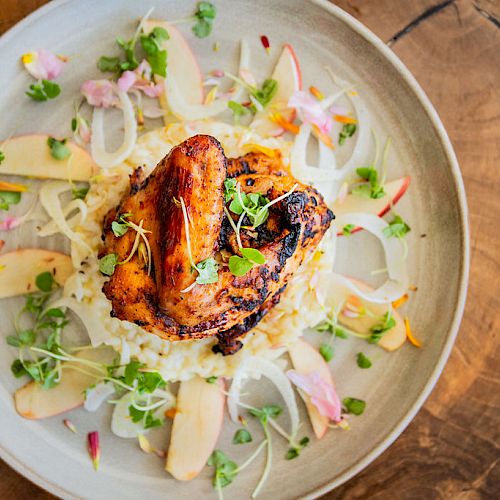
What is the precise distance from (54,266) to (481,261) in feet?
10.2

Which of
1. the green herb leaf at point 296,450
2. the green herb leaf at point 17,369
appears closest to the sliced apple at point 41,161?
the green herb leaf at point 17,369

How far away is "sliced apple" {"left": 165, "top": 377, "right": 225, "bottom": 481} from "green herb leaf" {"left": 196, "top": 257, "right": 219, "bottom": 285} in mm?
1305

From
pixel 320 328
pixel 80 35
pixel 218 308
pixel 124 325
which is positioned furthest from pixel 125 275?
pixel 80 35

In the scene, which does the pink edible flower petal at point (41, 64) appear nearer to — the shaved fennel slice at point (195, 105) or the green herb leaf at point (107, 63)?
the green herb leaf at point (107, 63)

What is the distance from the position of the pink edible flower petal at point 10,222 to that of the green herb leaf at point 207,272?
1.63m

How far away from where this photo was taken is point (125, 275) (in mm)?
3250

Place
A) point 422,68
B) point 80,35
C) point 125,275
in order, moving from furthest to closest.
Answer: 1. point 422,68
2. point 80,35
3. point 125,275

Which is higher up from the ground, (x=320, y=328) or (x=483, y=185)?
(x=483, y=185)

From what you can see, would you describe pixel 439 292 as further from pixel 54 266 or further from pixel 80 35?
pixel 80 35

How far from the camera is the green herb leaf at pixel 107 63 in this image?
4.09m

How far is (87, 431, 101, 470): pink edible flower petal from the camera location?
4.10 metres

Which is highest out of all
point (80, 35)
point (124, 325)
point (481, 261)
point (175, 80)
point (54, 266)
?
point (80, 35)

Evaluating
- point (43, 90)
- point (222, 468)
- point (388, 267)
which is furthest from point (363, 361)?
point (43, 90)

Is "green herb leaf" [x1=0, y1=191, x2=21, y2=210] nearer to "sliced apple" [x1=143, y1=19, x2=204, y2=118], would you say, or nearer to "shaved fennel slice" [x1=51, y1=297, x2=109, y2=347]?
"shaved fennel slice" [x1=51, y1=297, x2=109, y2=347]
